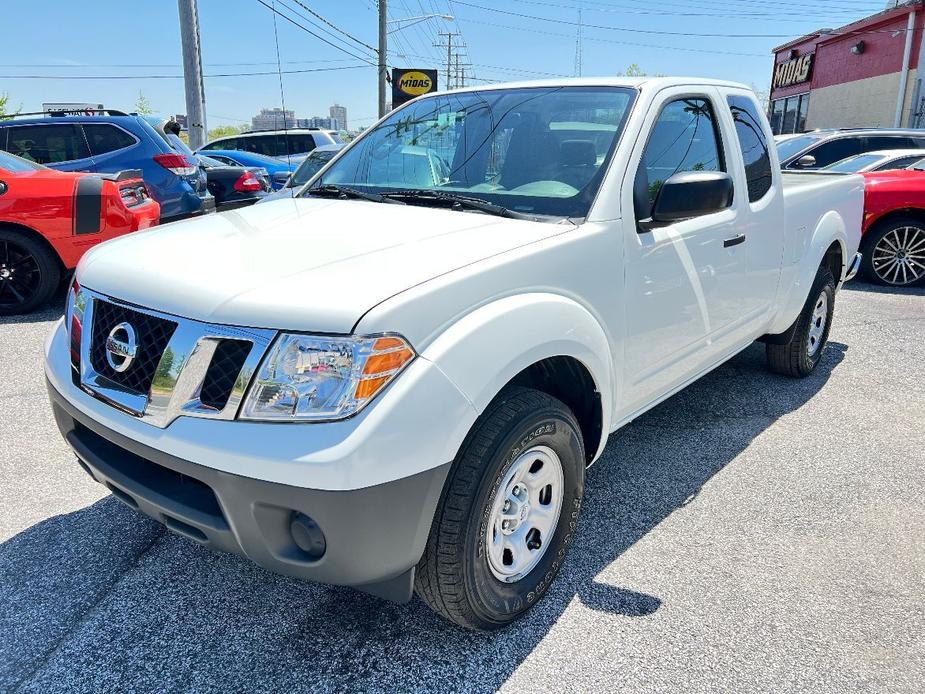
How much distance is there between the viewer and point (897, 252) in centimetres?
812

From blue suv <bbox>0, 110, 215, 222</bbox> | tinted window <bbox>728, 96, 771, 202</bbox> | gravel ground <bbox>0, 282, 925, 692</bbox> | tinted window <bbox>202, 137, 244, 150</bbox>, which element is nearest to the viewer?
gravel ground <bbox>0, 282, 925, 692</bbox>

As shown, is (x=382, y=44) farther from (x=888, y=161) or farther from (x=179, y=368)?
(x=179, y=368)

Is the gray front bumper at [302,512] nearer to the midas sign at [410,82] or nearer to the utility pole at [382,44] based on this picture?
the midas sign at [410,82]

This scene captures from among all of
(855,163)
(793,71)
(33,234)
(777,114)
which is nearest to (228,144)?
(33,234)

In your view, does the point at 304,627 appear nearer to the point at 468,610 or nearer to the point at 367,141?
the point at 468,610

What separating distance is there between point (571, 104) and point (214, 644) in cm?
246

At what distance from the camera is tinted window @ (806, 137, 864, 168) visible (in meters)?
10.3

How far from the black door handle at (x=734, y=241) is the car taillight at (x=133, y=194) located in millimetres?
5155

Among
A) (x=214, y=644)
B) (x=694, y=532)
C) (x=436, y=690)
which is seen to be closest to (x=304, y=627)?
(x=214, y=644)

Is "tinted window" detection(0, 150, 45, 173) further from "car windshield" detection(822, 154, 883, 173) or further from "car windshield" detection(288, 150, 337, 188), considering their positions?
"car windshield" detection(822, 154, 883, 173)

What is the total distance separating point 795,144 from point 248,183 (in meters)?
7.61

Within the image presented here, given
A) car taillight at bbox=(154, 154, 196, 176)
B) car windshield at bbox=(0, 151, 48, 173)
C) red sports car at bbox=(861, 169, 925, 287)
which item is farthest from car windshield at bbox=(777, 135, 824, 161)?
car windshield at bbox=(0, 151, 48, 173)

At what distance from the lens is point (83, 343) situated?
2.32 metres

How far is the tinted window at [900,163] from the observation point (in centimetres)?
902
